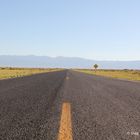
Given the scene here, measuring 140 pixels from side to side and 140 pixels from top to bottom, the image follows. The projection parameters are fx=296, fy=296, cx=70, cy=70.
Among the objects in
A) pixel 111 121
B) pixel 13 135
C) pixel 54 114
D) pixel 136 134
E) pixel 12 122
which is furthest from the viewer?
pixel 54 114

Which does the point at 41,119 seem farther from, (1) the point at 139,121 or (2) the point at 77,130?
(1) the point at 139,121

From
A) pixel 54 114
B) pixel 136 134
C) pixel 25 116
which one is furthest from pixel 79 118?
pixel 136 134

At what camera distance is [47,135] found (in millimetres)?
3971

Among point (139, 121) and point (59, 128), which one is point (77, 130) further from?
point (139, 121)

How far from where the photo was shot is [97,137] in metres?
4.02

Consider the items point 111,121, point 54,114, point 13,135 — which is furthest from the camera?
point 54,114

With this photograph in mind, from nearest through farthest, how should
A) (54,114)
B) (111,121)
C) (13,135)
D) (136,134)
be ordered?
(13,135) < (136,134) < (111,121) < (54,114)

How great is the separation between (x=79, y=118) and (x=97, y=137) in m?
1.55

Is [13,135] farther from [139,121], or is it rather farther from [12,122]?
[139,121]

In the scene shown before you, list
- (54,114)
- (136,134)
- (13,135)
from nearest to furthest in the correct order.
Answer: (13,135), (136,134), (54,114)

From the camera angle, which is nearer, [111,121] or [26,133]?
[26,133]

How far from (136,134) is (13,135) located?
68.8 inches

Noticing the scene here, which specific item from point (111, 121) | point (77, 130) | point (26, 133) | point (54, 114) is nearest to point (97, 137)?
point (77, 130)

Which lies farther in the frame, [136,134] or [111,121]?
[111,121]
